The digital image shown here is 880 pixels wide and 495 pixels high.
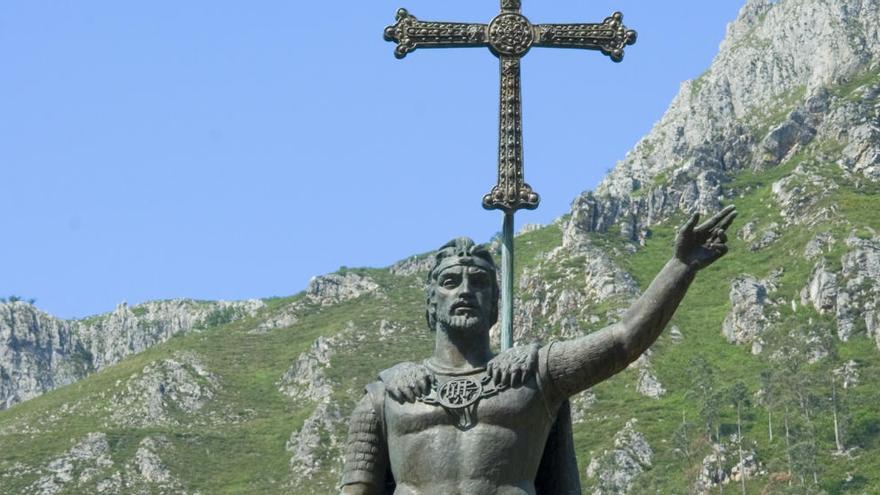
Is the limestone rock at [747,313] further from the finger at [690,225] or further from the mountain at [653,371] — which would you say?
the finger at [690,225]

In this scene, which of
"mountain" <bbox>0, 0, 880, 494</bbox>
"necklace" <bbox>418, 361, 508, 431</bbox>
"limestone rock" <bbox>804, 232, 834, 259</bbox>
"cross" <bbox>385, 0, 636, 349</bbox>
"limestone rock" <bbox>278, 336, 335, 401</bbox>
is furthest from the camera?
"limestone rock" <bbox>278, 336, 335, 401</bbox>

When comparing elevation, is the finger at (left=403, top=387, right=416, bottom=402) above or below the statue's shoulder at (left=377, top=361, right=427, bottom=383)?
below

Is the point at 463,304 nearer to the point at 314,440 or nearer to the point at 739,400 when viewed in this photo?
the point at 739,400

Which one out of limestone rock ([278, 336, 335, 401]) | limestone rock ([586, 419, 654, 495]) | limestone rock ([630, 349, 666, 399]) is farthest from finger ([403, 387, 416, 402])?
limestone rock ([278, 336, 335, 401])

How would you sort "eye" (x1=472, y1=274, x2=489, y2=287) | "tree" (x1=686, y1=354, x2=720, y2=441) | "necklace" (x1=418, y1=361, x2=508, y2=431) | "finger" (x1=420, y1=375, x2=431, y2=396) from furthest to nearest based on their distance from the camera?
1. "tree" (x1=686, y1=354, x2=720, y2=441)
2. "eye" (x1=472, y1=274, x2=489, y2=287)
3. "finger" (x1=420, y1=375, x2=431, y2=396)
4. "necklace" (x1=418, y1=361, x2=508, y2=431)

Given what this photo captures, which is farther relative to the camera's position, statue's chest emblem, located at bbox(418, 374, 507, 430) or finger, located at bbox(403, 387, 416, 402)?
finger, located at bbox(403, 387, 416, 402)

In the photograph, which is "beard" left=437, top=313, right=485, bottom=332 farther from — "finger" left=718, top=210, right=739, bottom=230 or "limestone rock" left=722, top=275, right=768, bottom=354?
"limestone rock" left=722, top=275, right=768, bottom=354

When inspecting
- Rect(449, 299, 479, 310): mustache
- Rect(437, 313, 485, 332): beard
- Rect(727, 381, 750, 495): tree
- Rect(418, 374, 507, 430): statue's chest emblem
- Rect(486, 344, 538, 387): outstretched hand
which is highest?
Rect(727, 381, 750, 495): tree

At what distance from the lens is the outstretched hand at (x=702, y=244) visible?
12656 millimetres

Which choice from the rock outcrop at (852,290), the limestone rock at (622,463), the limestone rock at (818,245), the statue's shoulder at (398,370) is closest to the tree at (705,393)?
the limestone rock at (622,463)

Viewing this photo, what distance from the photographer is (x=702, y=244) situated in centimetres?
1273

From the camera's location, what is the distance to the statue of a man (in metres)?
12.8

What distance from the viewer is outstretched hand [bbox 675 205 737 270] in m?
12.7

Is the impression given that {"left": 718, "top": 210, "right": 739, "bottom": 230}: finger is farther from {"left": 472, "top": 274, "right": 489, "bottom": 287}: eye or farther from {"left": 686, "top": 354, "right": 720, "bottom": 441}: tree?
{"left": 686, "top": 354, "right": 720, "bottom": 441}: tree
